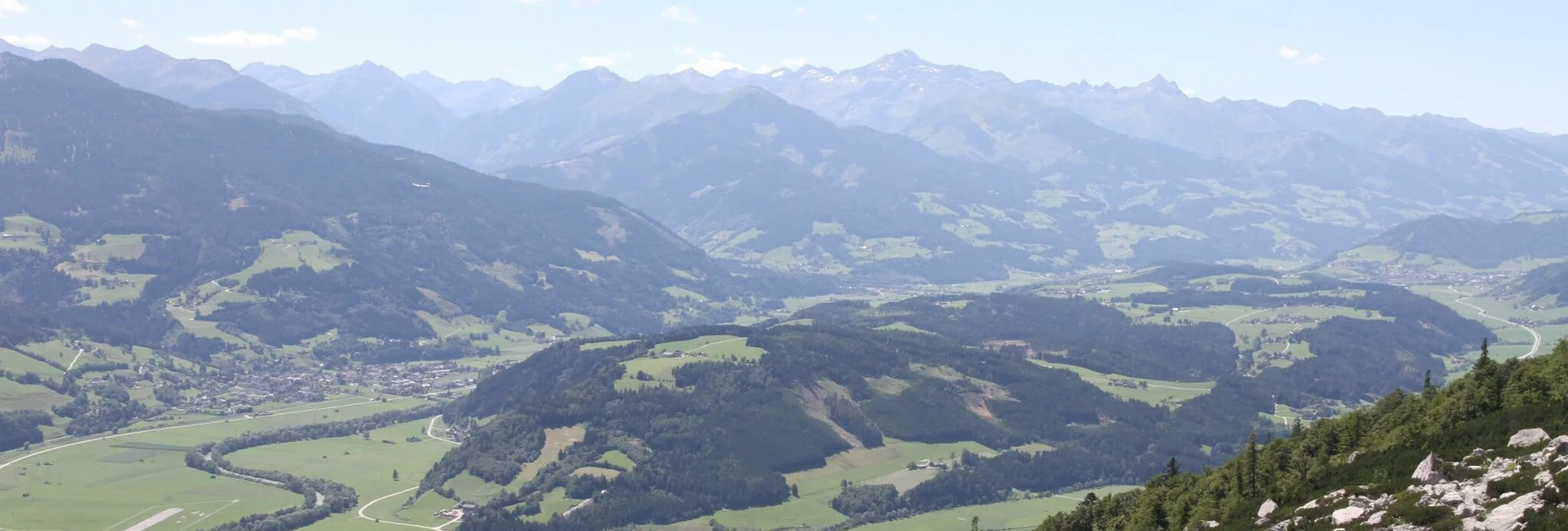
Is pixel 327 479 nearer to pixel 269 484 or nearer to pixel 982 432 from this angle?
pixel 269 484

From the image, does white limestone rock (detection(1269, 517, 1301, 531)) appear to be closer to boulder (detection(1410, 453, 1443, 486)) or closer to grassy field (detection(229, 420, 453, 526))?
boulder (detection(1410, 453, 1443, 486))

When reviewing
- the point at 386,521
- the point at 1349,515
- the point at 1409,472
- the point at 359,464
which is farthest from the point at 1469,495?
the point at 359,464

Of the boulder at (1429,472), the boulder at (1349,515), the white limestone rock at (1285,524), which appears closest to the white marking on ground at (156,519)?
the white limestone rock at (1285,524)

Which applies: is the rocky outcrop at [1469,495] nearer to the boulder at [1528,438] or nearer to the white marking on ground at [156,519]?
the boulder at [1528,438]

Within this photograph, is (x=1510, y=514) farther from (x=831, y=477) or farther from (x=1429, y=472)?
(x=831, y=477)

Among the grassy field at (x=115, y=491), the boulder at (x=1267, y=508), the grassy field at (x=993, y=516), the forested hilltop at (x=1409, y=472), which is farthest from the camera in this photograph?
the grassy field at (x=115, y=491)

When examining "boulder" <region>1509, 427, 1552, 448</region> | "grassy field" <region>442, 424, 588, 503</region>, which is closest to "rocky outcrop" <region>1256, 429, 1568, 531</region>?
"boulder" <region>1509, 427, 1552, 448</region>

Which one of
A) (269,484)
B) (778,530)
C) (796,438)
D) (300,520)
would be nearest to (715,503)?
(778,530)

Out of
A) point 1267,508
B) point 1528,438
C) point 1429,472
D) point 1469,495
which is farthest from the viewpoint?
point 1267,508
